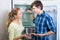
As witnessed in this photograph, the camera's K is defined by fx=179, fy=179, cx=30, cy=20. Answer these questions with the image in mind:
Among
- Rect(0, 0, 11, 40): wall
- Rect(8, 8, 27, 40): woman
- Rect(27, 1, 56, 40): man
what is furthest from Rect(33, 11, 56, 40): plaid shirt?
Rect(0, 0, 11, 40): wall

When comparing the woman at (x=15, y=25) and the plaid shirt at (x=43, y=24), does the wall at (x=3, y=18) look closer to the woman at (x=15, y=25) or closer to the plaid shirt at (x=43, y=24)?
the woman at (x=15, y=25)

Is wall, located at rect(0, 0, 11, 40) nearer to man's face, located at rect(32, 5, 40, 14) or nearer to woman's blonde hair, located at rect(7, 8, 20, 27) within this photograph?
woman's blonde hair, located at rect(7, 8, 20, 27)

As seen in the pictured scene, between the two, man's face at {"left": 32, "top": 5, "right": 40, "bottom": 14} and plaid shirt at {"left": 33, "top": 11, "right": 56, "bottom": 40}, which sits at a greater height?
man's face at {"left": 32, "top": 5, "right": 40, "bottom": 14}

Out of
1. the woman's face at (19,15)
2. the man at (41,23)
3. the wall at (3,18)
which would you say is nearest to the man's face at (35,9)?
the man at (41,23)

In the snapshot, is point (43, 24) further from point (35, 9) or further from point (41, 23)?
point (35, 9)

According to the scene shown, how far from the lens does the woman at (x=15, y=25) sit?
131 cm

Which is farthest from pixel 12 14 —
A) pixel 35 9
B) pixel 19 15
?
pixel 35 9

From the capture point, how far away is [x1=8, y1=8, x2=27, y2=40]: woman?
1.31 meters

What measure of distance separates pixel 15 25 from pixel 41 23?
19 cm

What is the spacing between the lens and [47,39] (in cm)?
135

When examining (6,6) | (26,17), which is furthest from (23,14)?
(6,6)

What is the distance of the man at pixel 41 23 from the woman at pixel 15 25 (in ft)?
0.33

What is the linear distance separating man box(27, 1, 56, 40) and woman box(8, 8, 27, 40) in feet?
0.33

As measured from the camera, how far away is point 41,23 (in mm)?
1332
